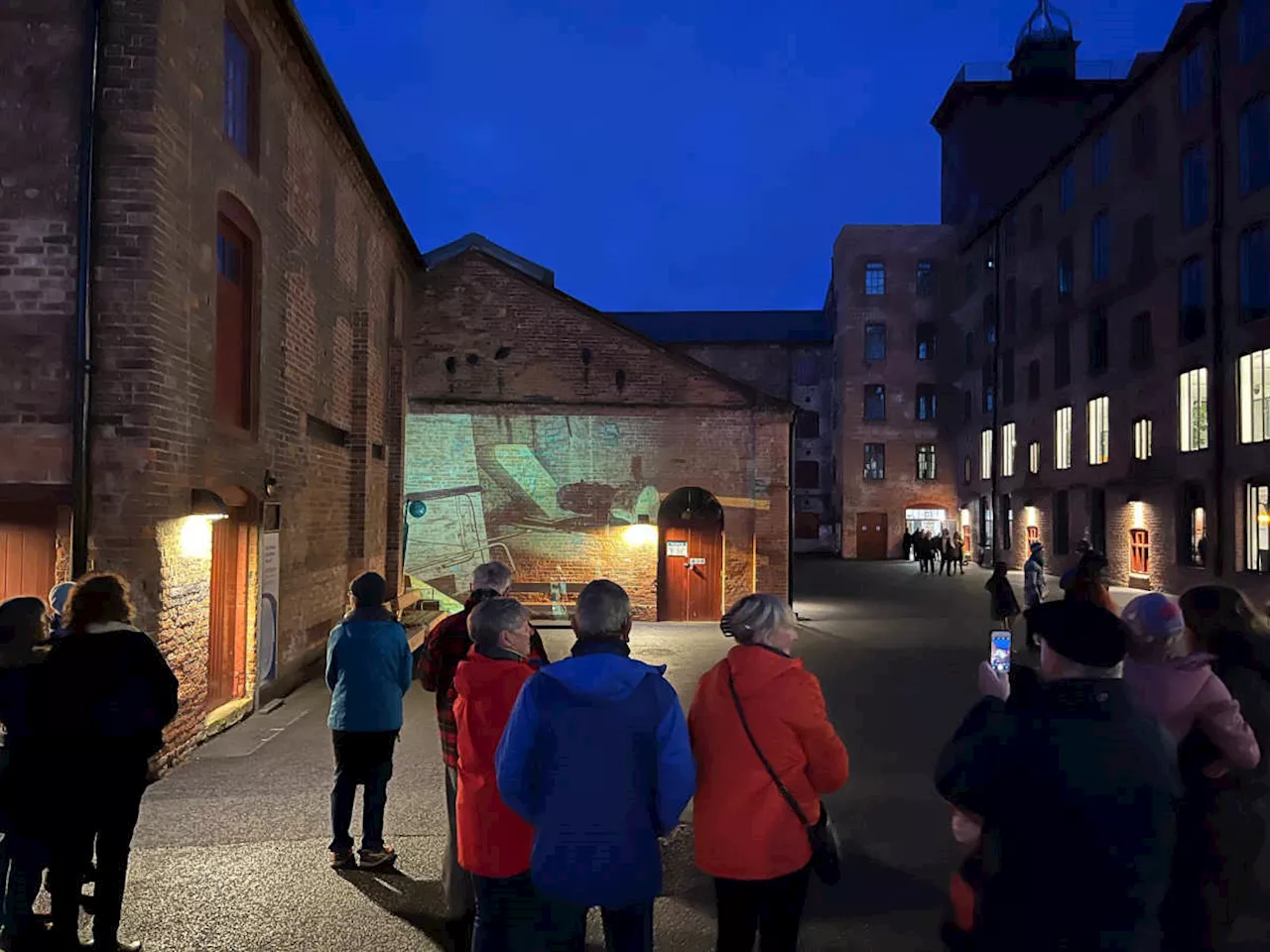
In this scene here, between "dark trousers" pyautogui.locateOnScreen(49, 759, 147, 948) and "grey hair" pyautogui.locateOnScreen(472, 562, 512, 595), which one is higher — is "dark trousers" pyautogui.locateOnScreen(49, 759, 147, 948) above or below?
below

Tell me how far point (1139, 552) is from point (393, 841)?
2637 cm

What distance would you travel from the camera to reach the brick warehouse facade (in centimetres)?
661

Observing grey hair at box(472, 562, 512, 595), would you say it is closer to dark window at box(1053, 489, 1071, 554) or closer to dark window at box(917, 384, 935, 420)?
dark window at box(1053, 489, 1071, 554)

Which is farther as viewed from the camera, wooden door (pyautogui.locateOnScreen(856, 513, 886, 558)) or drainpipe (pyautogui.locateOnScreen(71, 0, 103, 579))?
wooden door (pyautogui.locateOnScreen(856, 513, 886, 558))

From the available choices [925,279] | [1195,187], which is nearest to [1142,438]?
[1195,187]

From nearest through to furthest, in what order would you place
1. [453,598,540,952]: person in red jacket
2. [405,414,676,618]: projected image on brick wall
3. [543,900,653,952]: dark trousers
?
[543,900,653,952]: dark trousers, [453,598,540,952]: person in red jacket, [405,414,676,618]: projected image on brick wall

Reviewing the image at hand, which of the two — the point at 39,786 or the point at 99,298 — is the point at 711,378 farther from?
the point at 39,786

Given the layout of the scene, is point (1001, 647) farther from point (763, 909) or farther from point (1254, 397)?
point (1254, 397)

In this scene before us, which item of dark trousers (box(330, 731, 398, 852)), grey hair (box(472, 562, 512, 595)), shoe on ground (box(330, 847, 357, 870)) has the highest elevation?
grey hair (box(472, 562, 512, 595))

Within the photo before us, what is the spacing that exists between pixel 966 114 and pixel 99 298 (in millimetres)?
42818

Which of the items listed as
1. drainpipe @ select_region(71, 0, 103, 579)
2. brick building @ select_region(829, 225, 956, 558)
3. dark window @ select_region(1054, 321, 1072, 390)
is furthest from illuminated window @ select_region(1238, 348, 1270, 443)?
drainpipe @ select_region(71, 0, 103, 579)

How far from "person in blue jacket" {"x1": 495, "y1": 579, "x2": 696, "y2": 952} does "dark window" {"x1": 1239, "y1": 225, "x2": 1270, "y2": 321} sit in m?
23.1

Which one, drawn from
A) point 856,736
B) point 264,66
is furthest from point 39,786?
point 264,66

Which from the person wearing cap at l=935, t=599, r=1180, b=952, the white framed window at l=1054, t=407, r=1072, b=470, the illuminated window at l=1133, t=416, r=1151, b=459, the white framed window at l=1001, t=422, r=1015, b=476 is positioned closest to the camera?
the person wearing cap at l=935, t=599, r=1180, b=952
